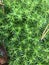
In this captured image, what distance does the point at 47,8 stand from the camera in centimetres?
158

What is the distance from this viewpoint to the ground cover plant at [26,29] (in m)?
1.52

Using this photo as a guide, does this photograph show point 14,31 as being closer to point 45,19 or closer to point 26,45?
point 26,45

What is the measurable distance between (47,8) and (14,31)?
1.07 ft

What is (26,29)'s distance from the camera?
1.50m

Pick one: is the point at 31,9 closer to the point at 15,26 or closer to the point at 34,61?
the point at 15,26

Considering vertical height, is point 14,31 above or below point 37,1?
below

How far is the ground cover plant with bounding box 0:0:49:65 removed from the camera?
1521mm

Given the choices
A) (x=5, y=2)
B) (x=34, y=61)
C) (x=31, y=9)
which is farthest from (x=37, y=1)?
(x=34, y=61)

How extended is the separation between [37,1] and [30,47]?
0.37m

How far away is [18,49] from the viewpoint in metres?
1.55

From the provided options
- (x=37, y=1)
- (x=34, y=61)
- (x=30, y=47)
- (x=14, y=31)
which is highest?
(x=37, y=1)

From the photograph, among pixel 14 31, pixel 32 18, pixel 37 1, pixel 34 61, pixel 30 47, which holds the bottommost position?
pixel 34 61

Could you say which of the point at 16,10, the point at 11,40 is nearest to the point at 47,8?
the point at 16,10

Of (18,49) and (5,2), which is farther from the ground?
(5,2)
